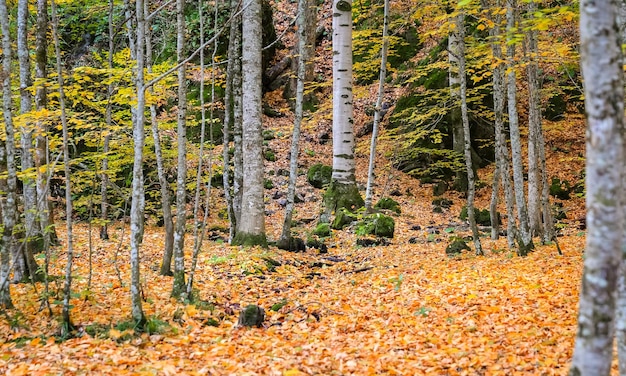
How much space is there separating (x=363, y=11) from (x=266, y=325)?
14.6 m

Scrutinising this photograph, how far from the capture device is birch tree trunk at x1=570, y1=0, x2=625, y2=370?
2.05m

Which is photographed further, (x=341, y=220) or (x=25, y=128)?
(x=341, y=220)

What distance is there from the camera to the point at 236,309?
253 inches

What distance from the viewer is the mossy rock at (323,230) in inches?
455

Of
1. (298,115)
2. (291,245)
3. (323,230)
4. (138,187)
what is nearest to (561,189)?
(323,230)

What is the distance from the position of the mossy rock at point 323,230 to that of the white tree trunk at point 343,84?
5.57ft

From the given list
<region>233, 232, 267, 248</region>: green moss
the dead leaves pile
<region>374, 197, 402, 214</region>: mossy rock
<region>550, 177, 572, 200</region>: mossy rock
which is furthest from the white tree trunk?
<region>550, 177, 572, 200</region>: mossy rock

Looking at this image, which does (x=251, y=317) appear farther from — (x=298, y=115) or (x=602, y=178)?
(x=298, y=115)

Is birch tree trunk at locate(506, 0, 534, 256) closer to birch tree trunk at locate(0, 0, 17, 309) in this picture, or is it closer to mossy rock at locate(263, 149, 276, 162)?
birch tree trunk at locate(0, 0, 17, 309)

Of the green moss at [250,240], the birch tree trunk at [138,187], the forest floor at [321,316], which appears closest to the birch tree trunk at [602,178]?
the forest floor at [321,316]

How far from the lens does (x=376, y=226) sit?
36.8 feet

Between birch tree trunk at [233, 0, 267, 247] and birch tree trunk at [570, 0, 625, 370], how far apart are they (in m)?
7.92

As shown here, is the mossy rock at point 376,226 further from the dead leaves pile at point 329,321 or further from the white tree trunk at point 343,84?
the dead leaves pile at point 329,321

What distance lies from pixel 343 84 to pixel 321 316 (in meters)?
7.50
